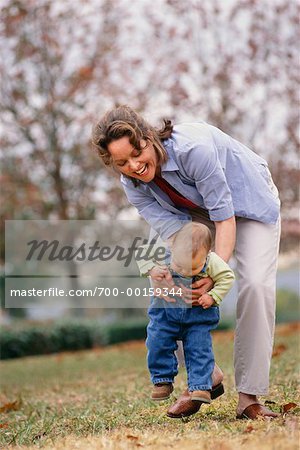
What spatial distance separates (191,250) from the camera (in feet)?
12.4

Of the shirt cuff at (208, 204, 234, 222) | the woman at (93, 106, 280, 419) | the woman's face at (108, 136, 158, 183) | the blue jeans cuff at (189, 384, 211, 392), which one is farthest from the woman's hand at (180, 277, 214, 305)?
the woman's face at (108, 136, 158, 183)

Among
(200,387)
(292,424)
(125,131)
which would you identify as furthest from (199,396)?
(125,131)

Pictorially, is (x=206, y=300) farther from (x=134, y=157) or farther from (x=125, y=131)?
(x=125, y=131)

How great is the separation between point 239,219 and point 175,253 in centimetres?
41

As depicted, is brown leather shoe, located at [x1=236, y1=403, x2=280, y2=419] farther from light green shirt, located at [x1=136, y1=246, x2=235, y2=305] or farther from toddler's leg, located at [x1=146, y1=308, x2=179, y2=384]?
Result: light green shirt, located at [x1=136, y1=246, x2=235, y2=305]

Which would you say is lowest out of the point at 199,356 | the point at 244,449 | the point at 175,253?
the point at 244,449

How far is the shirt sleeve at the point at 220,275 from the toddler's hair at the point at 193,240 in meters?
0.07

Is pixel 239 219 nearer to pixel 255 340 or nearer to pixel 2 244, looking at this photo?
pixel 255 340

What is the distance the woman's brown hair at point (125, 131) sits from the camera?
371 centimetres

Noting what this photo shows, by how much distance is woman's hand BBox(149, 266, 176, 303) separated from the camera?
389 cm

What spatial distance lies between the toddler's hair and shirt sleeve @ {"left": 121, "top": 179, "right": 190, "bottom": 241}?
0.23 metres

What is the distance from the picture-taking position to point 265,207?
3971 mm

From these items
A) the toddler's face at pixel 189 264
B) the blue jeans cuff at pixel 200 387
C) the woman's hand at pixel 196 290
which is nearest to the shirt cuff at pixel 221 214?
the toddler's face at pixel 189 264

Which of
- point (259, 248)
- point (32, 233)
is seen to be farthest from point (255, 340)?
point (32, 233)
